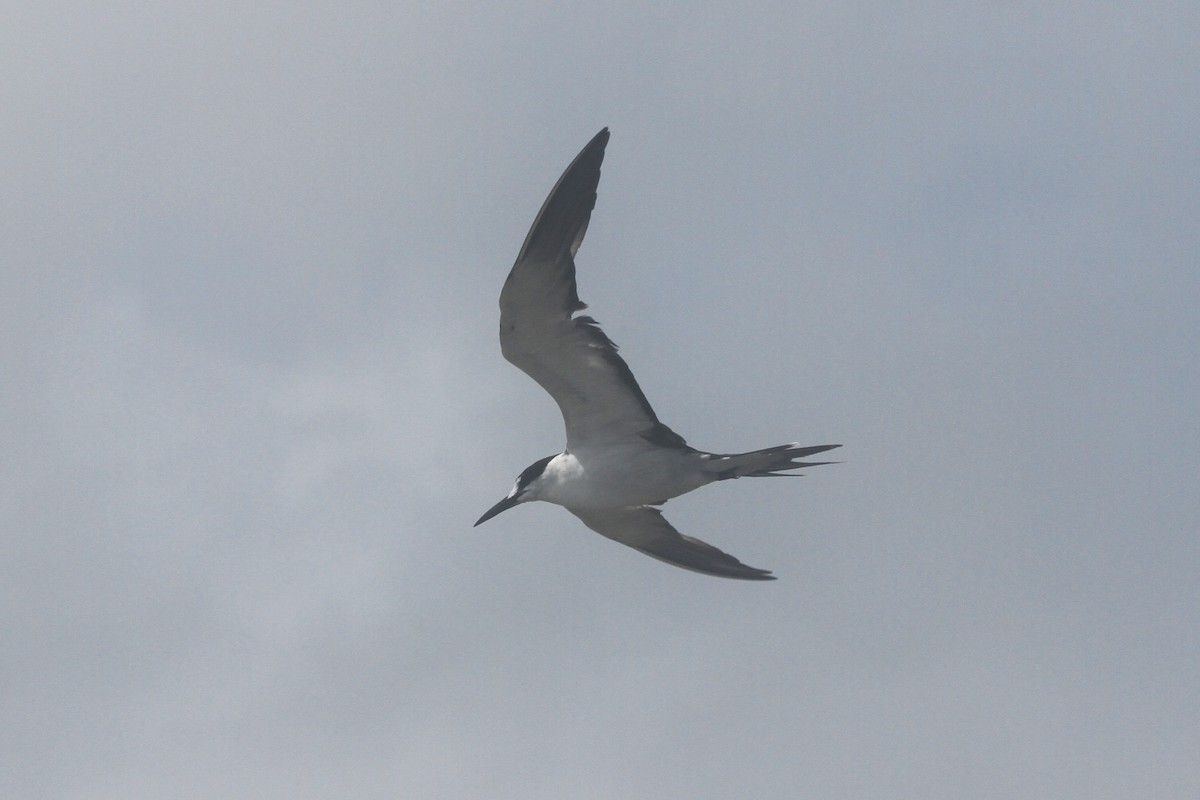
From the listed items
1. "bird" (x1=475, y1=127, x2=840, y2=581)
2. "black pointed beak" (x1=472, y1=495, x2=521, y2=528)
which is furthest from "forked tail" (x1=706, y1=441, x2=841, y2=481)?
"black pointed beak" (x1=472, y1=495, x2=521, y2=528)

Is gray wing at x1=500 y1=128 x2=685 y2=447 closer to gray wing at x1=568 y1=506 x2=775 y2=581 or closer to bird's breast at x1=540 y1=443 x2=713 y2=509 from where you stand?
bird's breast at x1=540 y1=443 x2=713 y2=509

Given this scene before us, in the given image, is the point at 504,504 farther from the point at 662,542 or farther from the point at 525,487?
the point at 662,542

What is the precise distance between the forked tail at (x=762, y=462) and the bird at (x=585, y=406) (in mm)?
12

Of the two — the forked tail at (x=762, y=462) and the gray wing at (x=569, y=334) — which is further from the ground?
the gray wing at (x=569, y=334)

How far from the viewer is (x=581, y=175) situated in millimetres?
14797

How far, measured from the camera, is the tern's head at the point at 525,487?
16.8 m

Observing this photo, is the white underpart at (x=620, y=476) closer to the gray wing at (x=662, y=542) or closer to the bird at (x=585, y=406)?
the bird at (x=585, y=406)

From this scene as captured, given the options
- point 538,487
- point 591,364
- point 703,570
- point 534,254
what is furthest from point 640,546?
point 534,254

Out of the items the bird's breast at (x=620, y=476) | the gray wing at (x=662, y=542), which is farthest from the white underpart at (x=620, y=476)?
the gray wing at (x=662, y=542)

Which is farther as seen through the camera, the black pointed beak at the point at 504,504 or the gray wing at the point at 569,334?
the black pointed beak at the point at 504,504

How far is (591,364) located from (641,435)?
1.10m

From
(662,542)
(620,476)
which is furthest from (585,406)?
(662,542)

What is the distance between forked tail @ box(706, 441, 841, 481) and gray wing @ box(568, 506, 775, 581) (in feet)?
6.27

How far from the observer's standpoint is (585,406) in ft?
53.5
